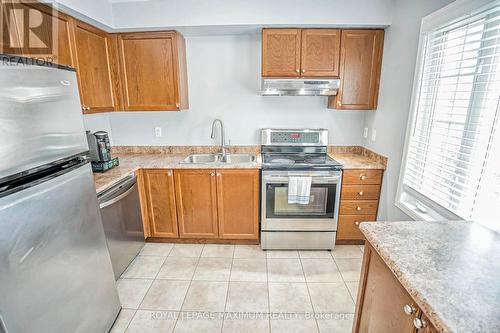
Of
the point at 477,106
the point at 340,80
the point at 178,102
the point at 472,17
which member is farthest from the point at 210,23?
the point at 477,106

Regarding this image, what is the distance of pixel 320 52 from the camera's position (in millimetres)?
2346

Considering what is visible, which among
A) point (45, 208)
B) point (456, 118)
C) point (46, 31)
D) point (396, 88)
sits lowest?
point (45, 208)

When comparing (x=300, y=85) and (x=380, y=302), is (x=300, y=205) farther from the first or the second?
(x=380, y=302)

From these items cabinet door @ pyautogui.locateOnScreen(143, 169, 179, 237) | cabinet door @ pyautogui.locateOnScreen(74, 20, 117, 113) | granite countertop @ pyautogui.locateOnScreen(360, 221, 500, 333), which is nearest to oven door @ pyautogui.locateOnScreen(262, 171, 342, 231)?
cabinet door @ pyautogui.locateOnScreen(143, 169, 179, 237)

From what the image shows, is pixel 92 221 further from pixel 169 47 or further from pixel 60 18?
pixel 169 47

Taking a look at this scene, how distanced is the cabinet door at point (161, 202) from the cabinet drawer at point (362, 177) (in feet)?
5.59

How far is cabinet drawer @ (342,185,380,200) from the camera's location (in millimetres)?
2359

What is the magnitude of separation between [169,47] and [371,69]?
2.01m

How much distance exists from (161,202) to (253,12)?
2007 mm

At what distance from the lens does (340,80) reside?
242 centimetres

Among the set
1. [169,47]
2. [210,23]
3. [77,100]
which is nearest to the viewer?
[77,100]

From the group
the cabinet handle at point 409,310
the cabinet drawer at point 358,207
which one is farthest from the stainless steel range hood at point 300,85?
the cabinet handle at point 409,310

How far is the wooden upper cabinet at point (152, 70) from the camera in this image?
7.82 ft

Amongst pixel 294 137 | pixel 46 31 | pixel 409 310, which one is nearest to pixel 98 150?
pixel 46 31
